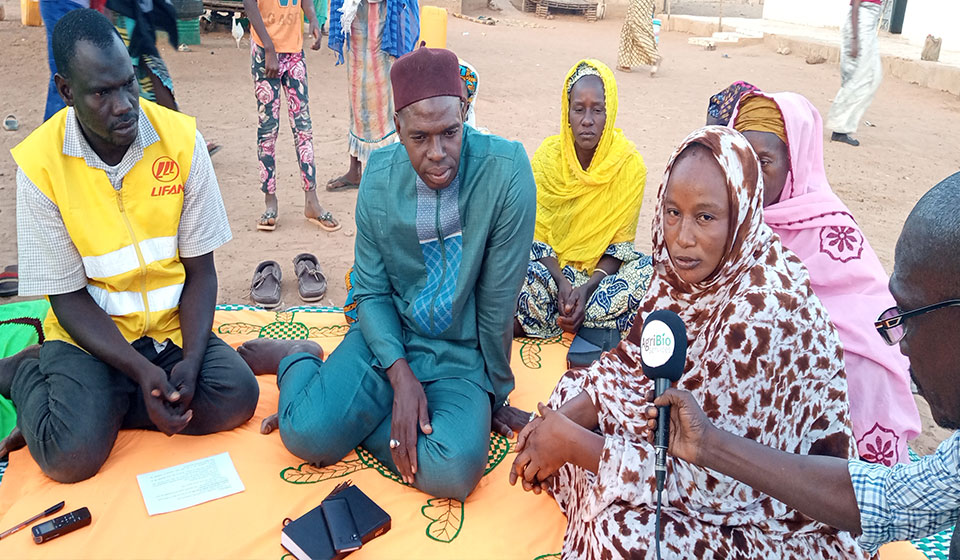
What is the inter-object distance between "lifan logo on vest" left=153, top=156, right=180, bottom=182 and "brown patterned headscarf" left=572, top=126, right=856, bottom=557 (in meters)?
1.94

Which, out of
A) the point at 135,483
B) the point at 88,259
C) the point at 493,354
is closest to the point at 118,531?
the point at 135,483

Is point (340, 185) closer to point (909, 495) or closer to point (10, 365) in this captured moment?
point (10, 365)

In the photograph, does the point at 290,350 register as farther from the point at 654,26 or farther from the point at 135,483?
the point at 654,26

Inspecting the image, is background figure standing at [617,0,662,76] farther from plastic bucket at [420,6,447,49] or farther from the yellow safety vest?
the yellow safety vest

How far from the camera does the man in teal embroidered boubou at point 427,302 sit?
2719mm

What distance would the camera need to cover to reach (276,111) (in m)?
5.49

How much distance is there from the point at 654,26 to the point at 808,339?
12.6 meters

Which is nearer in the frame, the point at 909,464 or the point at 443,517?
the point at 909,464

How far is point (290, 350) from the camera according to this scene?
11.8 ft

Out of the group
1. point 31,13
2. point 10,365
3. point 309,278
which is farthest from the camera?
point 31,13

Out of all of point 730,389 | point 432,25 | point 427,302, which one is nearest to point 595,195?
point 427,302

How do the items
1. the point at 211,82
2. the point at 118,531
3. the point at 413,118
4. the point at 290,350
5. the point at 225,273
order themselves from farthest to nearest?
1. the point at 211,82
2. the point at 225,273
3. the point at 290,350
4. the point at 413,118
5. the point at 118,531

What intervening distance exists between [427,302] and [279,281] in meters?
1.85

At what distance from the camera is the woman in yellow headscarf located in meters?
4.01
